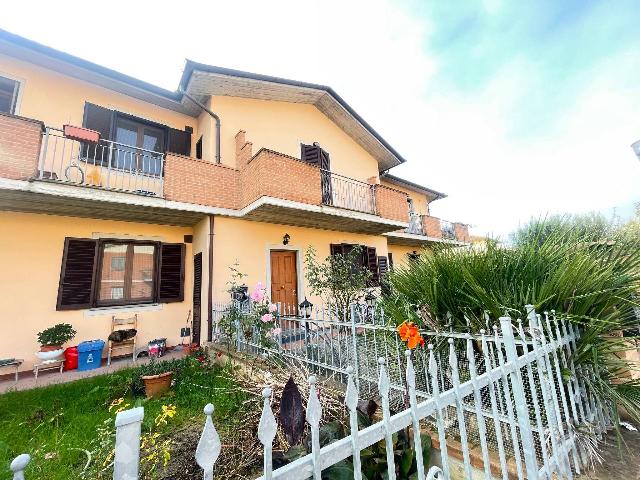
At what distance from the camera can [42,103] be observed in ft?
23.9

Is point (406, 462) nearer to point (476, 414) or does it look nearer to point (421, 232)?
point (476, 414)

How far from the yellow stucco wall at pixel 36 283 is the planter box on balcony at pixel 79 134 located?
2.15m

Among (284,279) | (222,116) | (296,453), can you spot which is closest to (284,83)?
(222,116)

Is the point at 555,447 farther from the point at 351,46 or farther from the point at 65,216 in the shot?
the point at 65,216

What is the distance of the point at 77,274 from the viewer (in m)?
7.06

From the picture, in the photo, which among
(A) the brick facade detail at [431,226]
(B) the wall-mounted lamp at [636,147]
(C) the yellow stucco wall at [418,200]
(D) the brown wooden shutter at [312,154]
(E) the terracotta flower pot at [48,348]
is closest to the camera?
(B) the wall-mounted lamp at [636,147]

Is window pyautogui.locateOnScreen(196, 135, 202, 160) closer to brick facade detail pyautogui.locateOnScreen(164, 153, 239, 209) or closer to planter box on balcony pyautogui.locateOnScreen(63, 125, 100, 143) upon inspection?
brick facade detail pyautogui.locateOnScreen(164, 153, 239, 209)

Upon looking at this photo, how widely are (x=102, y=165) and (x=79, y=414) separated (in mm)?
6087

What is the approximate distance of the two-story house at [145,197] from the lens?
251 inches

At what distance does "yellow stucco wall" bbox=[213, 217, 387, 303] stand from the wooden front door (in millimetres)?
244

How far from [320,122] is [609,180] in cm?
1376

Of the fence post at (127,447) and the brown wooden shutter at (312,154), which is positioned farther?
the brown wooden shutter at (312,154)

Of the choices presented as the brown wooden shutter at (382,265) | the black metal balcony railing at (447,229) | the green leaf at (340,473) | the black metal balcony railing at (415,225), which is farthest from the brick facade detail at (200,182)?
the black metal balcony railing at (447,229)

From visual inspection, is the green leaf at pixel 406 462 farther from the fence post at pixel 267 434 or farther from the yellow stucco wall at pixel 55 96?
the yellow stucco wall at pixel 55 96
